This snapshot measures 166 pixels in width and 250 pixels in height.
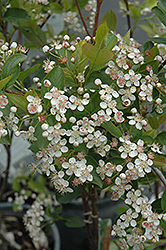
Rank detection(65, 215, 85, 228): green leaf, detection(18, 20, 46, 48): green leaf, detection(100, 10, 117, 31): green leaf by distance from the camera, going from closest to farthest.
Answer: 1. detection(100, 10, 117, 31): green leaf
2. detection(18, 20, 46, 48): green leaf
3. detection(65, 215, 85, 228): green leaf

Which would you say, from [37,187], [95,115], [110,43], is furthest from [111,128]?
[37,187]

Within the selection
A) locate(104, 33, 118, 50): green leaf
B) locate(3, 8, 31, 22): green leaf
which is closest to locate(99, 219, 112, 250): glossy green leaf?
locate(104, 33, 118, 50): green leaf

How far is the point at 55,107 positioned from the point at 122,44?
0.18 m

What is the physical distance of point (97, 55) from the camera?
0.39 meters

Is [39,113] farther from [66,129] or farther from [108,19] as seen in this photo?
[108,19]

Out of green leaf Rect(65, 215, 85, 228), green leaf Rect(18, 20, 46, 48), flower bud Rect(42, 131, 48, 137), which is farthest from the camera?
green leaf Rect(65, 215, 85, 228)

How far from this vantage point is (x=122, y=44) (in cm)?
47

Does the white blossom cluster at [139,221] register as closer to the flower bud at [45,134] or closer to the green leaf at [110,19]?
the flower bud at [45,134]

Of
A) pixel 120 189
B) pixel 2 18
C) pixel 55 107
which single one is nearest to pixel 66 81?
pixel 55 107

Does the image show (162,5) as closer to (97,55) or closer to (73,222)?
(97,55)

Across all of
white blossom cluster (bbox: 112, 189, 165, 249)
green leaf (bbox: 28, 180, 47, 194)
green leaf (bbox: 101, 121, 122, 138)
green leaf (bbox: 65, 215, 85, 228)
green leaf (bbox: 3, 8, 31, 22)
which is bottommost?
green leaf (bbox: 28, 180, 47, 194)

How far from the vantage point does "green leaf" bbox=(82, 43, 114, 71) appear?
1.27ft

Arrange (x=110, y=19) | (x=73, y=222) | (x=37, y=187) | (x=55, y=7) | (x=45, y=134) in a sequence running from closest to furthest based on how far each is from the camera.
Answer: (x=45, y=134) < (x=110, y=19) < (x=55, y=7) < (x=73, y=222) < (x=37, y=187)

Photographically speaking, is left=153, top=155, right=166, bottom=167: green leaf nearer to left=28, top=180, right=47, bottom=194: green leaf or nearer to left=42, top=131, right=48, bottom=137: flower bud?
left=42, top=131, right=48, bottom=137: flower bud
